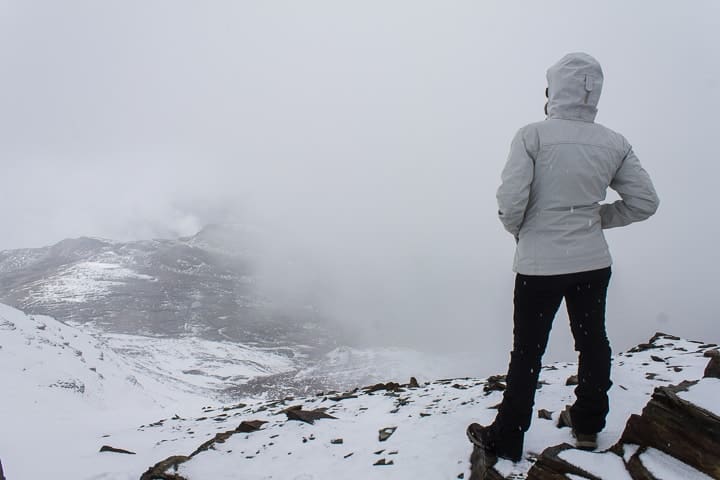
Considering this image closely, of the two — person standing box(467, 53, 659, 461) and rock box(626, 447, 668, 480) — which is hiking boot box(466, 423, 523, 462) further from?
rock box(626, 447, 668, 480)

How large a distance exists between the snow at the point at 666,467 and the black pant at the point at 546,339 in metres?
1.01

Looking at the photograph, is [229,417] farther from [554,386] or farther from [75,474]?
[554,386]

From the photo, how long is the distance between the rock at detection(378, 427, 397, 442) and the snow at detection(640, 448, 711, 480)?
4.77 m

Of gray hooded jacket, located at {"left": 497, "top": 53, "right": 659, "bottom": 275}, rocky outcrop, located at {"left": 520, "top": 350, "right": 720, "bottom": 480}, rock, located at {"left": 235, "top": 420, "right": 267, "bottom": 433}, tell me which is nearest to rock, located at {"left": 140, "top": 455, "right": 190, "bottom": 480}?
rock, located at {"left": 235, "top": 420, "right": 267, "bottom": 433}

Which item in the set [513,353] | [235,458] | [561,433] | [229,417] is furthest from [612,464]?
[229,417]

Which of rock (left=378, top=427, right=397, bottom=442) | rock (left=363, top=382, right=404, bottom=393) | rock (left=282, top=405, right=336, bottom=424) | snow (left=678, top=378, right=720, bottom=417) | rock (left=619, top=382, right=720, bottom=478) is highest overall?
snow (left=678, top=378, right=720, bottom=417)

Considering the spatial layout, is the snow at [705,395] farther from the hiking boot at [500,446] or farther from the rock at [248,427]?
the rock at [248,427]

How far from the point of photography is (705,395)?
4570 mm

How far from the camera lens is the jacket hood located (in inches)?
198

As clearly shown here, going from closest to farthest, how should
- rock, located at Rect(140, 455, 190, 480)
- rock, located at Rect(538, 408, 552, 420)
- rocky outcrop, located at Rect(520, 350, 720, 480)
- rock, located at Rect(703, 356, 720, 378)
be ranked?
rocky outcrop, located at Rect(520, 350, 720, 480), rock, located at Rect(703, 356, 720, 378), rock, located at Rect(538, 408, 552, 420), rock, located at Rect(140, 455, 190, 480)

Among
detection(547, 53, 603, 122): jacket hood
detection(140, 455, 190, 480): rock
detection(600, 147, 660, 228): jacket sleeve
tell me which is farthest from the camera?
detection(140, 455, 190, 480): rock

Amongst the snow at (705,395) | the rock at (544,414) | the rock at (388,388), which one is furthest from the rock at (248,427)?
the snow at (705,395)

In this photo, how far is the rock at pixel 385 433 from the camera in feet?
26.8

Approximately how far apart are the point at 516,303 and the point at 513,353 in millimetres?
593
